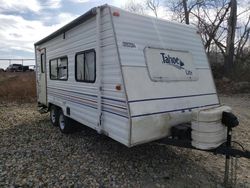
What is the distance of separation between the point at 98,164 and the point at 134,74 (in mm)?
1873

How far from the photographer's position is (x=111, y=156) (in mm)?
5168

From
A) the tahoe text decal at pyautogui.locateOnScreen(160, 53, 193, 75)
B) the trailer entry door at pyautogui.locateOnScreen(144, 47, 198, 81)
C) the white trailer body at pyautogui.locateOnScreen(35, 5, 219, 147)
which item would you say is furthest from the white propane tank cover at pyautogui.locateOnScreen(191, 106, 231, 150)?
the tahoe text decal at pyautogui.locateOnScreen(160, 53, 193, 75)

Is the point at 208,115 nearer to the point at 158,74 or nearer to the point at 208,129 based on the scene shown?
the point at 208,129

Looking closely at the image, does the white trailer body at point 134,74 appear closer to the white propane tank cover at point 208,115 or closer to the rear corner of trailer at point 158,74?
the rear corner of trailer at point 158,74

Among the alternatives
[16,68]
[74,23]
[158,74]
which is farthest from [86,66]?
[16,68]

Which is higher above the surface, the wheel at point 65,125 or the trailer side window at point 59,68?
the trailer side window at point 59,68

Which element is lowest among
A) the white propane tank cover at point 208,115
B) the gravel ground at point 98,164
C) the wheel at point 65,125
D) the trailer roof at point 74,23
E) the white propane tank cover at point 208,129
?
the gravel ground at point 98,164

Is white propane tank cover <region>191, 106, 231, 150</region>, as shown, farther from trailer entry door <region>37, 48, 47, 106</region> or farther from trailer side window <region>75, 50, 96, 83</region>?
trailer entry door <region>37, 48, 47, 106</region>

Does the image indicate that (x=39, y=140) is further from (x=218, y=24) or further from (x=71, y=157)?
(x=218, y=24)

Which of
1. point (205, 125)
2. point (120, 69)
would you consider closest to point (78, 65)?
point (120, 69)

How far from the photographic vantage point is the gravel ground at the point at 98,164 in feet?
13.9

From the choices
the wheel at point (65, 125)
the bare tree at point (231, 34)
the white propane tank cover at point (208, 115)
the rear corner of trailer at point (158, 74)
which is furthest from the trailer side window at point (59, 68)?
the bare tree at point (231, 34)

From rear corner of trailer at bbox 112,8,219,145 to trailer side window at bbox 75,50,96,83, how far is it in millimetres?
994

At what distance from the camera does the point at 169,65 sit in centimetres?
472
